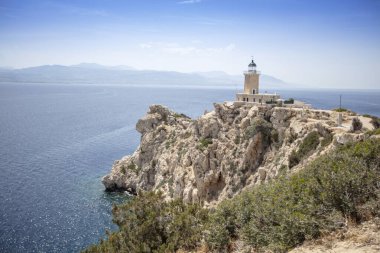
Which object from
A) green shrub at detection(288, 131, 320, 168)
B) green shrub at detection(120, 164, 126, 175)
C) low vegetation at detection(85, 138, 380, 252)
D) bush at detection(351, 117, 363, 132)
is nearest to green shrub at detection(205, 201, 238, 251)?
low vegetation at detection(85, 138, 380, 252)

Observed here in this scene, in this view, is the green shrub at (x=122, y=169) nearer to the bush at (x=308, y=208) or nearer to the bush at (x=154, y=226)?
the bush at (x=154, y=226)

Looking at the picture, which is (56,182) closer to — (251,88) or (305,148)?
(251,88)

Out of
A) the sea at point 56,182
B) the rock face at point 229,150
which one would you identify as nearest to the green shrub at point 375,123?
the rock face at point 229,150

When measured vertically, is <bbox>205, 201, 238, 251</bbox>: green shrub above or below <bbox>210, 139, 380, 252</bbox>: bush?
below

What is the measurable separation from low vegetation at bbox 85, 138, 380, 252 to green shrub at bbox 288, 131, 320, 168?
14.0 metres

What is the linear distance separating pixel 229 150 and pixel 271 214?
29.5 meters

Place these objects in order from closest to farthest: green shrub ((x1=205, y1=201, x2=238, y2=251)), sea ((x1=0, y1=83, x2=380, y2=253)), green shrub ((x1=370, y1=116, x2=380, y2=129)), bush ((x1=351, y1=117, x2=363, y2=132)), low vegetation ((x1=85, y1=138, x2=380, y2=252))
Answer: low vegetation ((x1=85, y1=138, x2=380, y2=252)), green shrub ((x1=205, y1=201, x2=238, y2=251)), bush ((x1=351, y1=117, x2=363, y2=132)), green shrub ((x1=370, y1=116, x2=380, y2=129)), sea ((x1=0, y1=83, x2=380, y2=253))

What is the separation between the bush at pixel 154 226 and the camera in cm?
1800

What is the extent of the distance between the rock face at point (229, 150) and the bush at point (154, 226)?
1558 centimetres

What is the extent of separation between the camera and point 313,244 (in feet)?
43.8

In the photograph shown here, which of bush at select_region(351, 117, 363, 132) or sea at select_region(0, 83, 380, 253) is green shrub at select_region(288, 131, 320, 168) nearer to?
bush at select_region(351, 117, 363, 132)

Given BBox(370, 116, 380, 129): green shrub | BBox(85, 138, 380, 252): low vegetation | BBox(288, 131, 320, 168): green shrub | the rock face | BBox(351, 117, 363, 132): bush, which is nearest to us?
BBox(85, 138, 380, 252): low vegetation

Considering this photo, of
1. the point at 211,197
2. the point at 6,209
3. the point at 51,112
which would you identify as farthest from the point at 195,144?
the point at 51,112

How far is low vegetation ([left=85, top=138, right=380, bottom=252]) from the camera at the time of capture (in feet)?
45.9
